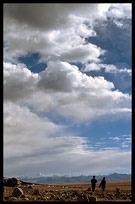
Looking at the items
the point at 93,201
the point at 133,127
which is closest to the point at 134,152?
the point at 133,127

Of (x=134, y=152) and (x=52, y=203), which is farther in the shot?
(x=52, y=203)

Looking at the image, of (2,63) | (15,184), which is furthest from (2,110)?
(15,184)

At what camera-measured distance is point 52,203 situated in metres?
19.1

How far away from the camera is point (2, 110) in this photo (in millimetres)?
18016

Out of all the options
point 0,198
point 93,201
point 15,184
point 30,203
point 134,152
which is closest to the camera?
point 0,198

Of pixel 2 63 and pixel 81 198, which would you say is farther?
pixel 81 198

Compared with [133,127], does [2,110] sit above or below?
above

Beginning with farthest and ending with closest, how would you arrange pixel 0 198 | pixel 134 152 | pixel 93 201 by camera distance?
pixel 93 201
pixel 134 152
pixel 0 198

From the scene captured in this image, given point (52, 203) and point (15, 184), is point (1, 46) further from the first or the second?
point (15, 184)

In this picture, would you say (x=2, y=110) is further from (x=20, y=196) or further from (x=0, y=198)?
(x=20, y=196)

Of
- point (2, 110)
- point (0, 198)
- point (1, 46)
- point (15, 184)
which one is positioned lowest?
point (15, 184)

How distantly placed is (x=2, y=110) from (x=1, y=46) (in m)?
4.24

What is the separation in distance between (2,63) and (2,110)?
3.12 m

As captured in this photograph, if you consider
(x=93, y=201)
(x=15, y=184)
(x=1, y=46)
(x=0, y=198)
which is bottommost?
(x=15, y=184)
